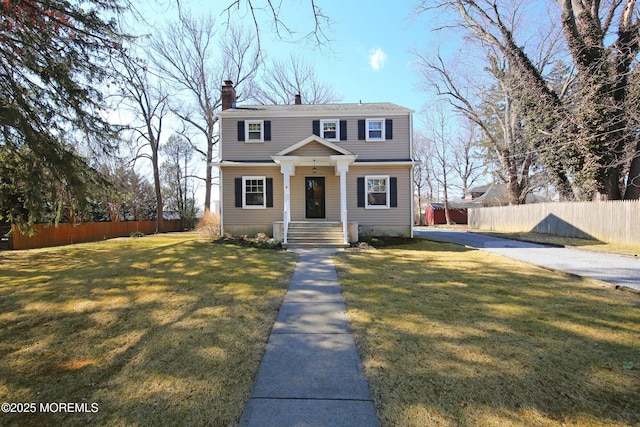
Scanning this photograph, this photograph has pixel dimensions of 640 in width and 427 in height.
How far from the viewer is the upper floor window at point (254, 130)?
1412cm

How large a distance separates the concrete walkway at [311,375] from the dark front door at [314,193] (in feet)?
30.3

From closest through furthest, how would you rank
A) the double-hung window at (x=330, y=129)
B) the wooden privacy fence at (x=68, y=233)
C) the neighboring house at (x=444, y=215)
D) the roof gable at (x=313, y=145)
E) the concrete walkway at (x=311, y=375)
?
the concrete walkway at (x=311, y=375)
the roof gable at (x=313, y=145)
the wooden privacy fence at (x=68, y=233)
the double-hung window at (x=330, y=129)
the neighboring house at (x=444, y=215)

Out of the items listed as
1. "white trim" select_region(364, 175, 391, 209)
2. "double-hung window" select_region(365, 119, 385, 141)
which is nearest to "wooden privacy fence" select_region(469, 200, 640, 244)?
"white trim" select_region(364, 175, 391, 209)

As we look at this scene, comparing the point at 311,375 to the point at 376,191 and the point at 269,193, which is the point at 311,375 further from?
the point at 376,191

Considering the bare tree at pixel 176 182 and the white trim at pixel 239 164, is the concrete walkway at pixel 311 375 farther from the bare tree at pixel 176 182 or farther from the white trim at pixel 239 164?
the bare tree at pixel 176 182

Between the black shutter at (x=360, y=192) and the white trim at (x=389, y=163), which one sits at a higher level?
the white trim at (x=389, y=163)

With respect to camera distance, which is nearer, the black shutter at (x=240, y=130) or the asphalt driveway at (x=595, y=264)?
the asphalt driveway at (x=595, y=264)

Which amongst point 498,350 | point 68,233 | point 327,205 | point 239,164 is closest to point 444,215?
point 327,205

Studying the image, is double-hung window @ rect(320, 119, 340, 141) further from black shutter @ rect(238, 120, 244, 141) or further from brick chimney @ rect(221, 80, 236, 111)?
brick chimney @ rect(221, 80, 236, 111)

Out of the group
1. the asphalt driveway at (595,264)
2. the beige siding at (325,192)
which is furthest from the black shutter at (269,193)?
the asphalt driveway at (595,264)

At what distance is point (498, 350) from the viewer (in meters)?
3.24

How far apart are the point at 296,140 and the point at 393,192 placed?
5.20 meters

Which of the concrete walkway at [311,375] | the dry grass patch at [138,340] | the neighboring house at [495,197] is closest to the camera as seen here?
the concrete walkway at [311,375]

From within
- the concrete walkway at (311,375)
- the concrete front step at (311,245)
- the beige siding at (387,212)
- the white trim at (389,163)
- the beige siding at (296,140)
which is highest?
the beige siding at (296,140)
